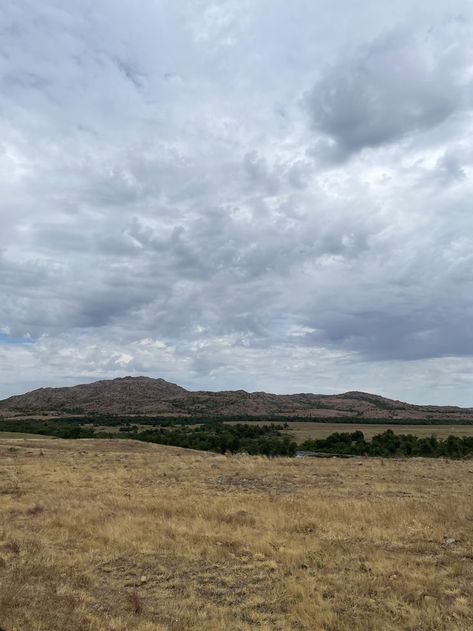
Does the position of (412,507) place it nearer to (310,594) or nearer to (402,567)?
(402,567)

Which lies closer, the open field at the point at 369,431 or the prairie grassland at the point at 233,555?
the prairie grassland at the point at 233,555

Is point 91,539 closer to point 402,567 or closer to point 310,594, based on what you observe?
point 310,594

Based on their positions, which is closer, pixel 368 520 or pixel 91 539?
pixel 91 539

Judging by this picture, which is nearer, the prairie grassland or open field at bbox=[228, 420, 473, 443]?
the prairie grassland

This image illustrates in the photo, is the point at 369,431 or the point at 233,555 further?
the point at 369,431

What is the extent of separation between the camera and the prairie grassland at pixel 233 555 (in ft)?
→ 27.9

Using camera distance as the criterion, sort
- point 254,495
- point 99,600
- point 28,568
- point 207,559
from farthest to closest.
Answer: point 254,495 → point 207,559 → point 28,568 → point 99,600

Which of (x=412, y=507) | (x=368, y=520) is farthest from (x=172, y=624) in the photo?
(x=412, y=507)

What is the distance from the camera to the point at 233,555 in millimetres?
12852

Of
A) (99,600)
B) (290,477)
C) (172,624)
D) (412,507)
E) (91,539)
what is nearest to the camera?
(172,624)

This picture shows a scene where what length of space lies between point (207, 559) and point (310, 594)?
3.78 meters

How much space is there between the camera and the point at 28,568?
11047 mm

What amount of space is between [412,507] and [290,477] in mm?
10258

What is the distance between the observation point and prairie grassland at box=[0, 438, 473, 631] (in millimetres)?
8508
